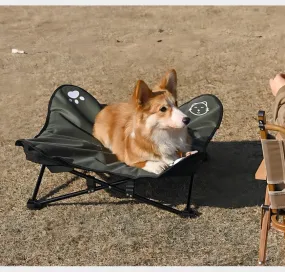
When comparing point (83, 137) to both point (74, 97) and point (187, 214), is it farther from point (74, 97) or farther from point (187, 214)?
point (187, 214)

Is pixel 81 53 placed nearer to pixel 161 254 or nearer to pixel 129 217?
pixel 129 217

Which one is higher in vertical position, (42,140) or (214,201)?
(42,140)

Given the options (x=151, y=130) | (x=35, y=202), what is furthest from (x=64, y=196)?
(x=151, y=130)

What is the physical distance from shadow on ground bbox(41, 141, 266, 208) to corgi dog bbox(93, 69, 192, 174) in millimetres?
361

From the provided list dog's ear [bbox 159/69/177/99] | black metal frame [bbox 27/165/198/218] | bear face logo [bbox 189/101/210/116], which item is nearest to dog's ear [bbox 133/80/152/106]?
dog's ear [bbox 159/69/177/99]

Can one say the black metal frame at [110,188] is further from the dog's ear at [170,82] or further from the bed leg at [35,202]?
the dog's ear at [170,82]

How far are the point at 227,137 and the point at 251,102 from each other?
0.92 m

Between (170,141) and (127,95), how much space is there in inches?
94.0

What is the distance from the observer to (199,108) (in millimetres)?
5395

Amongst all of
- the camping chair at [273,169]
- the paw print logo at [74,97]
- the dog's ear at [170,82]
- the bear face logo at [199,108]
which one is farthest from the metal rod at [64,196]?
the camping chair at [273,169]

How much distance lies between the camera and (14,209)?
15.9 ft

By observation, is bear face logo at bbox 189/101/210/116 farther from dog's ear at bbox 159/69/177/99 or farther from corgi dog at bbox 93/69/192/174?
dog's ear at bbox 159/69/177/99

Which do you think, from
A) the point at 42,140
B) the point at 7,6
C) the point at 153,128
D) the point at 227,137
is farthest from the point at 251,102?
the point at 7,6

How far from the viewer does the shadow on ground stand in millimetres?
4863
